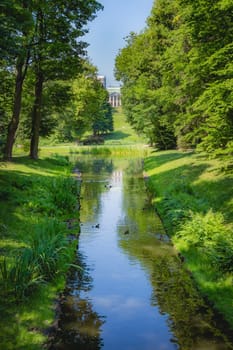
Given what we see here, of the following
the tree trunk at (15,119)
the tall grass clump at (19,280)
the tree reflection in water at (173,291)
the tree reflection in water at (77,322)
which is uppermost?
the tree trunk at (15,119)

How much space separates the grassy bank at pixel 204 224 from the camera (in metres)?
10.3

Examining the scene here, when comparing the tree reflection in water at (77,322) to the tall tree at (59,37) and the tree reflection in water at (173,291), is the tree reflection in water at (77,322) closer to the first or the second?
the tree reflection in water at (173,291)

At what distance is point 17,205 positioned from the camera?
16109mm

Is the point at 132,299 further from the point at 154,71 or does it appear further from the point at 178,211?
the point at 154,71

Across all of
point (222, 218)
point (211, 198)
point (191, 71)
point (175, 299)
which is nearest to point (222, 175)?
point (211, 198)

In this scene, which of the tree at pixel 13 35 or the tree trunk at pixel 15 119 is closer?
the tree at pixel 13 35

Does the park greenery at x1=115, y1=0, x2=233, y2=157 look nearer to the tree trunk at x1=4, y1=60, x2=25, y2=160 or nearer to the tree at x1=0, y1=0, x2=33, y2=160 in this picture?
the tree at x1=0, y1=0, x2=33, y2=160

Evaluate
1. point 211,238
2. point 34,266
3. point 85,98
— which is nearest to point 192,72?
point 211,238

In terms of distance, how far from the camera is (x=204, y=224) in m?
13.6

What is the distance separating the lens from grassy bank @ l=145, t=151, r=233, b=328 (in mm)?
10312

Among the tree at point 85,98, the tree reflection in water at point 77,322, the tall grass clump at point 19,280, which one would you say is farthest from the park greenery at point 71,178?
the tree at point 85,98

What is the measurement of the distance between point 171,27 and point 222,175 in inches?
1075

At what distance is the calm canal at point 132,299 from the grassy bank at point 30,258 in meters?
0.48

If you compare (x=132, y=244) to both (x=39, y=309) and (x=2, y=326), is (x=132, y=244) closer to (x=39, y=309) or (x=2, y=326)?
(x=39, y=309)
